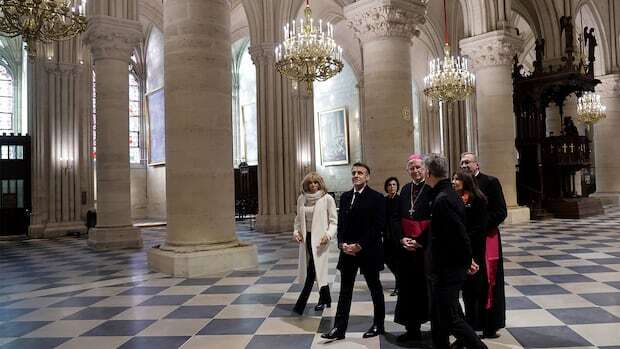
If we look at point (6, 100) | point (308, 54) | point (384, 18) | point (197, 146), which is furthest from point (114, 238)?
point (6, 100)

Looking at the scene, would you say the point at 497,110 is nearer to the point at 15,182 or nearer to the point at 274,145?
the point at 274,145

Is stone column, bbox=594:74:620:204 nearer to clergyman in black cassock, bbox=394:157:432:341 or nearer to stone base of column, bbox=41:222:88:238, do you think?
stone base of column, bbox=41:222:88:238

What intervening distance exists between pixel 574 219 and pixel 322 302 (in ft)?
47.4

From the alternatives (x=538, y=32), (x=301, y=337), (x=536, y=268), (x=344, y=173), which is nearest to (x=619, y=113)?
(x=538, y=32)

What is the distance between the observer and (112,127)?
1223cm

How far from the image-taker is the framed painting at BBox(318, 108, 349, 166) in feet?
102

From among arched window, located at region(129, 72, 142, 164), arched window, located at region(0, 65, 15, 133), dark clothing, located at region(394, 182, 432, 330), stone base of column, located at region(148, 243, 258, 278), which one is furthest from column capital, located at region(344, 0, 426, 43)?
arched window, located at region(0, 65, 15, 133)

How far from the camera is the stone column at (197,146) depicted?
7785 millimetres

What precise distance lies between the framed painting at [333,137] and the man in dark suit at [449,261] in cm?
2735

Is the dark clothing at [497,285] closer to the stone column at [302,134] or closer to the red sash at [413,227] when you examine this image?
the red sash at [413,227]

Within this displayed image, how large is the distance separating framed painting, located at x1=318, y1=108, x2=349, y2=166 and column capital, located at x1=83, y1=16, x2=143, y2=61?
1978 centimetres

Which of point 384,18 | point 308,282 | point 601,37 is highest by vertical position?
point 601,37

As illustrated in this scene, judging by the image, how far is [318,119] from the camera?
33094 millimetres

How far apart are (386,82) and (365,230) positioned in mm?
6664
